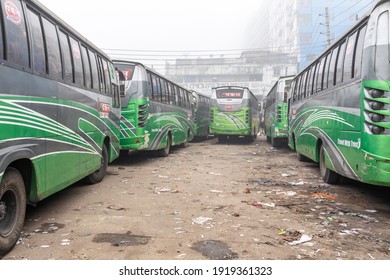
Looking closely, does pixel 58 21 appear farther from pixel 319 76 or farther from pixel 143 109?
pixel 319 76

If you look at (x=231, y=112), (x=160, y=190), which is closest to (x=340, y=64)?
(x=160, y=190)

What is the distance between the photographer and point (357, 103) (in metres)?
4.96

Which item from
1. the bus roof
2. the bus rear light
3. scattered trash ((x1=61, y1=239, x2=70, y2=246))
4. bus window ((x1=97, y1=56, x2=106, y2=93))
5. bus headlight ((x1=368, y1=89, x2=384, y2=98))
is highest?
the bus roof

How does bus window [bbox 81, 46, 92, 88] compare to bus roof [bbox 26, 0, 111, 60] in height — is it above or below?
below

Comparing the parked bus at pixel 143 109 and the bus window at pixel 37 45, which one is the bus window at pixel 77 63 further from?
the parked bus at pixel 143 109

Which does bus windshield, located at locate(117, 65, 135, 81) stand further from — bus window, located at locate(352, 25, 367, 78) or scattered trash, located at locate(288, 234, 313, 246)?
scattered trash, located at locate(288, 234, 313, 246)

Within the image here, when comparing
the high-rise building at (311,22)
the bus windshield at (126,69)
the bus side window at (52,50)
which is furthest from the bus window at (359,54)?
the high-rise building at (311,22)

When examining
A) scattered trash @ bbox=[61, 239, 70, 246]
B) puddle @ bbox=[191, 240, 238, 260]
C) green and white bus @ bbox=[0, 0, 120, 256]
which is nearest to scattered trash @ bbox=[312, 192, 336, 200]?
puddle @ bbox=[191, 240, 238, 260]

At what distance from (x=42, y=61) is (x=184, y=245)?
2.91 m

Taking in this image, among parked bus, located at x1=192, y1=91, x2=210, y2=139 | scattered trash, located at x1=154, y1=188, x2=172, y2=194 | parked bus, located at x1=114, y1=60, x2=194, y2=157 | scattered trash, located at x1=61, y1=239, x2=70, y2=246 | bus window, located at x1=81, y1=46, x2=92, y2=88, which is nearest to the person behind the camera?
scattered trash, located at x1=61, y1=239, x2=70, y2=246

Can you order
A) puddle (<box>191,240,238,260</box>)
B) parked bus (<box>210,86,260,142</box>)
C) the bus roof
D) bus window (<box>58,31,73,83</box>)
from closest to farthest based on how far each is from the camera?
1. puddle (<box>191,240,238,260</box>)
2. the bus roof
3. bus window (<box>58,31,73,83</box>)
4. parked bus (<box>210,86,260,142</box>)

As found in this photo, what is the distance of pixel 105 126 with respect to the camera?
7.40 m

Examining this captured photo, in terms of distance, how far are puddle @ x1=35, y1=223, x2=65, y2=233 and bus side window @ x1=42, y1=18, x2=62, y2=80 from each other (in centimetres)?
199

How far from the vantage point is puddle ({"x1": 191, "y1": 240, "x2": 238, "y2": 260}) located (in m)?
3.41
